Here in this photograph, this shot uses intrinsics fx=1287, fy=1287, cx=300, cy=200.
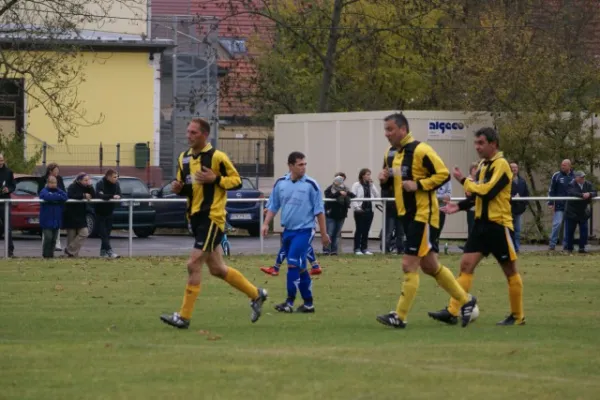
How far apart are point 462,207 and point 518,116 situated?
19618 millimetres

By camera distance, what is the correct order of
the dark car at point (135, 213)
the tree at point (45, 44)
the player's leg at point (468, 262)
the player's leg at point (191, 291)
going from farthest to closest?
1. the tree at point (45, 44)
2. the dark car at point (135, 213)
3. the player's leg at point (468, 262)
4. the player's leg at point (191, 291)

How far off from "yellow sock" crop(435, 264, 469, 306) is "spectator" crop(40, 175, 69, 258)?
1372 centimetres

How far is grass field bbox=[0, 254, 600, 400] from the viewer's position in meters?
8.66

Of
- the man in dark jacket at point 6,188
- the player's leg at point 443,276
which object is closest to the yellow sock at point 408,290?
the player's leg at point 443,276

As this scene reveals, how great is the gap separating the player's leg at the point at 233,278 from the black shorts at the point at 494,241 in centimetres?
216

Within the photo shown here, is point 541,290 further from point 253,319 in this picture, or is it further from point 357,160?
point 357,160

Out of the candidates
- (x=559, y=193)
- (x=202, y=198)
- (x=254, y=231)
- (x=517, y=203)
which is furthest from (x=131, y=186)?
(x=202, y=198)

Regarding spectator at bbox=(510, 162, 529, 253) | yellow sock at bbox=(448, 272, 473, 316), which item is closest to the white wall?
spectator at bbox=(510, 162, 529, 253)

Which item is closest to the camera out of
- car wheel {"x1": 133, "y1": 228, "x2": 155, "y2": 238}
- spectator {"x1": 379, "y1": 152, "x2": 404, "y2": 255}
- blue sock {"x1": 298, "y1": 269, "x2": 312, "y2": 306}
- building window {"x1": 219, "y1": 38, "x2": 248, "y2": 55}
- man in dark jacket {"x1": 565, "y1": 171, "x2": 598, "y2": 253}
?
blue sock {"x1": 298, "y1": 269, "x2": 312, "y2": 306}

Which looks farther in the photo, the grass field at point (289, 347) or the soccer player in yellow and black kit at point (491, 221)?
the soccer player in yellow and black kit at point (491, 221)

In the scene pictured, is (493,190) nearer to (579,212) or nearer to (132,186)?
(579,212)

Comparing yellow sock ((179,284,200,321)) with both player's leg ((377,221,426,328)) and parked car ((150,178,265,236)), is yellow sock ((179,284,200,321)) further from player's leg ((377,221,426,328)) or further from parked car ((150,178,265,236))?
parked car ((150,178,265,236))

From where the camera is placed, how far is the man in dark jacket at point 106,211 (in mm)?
25078

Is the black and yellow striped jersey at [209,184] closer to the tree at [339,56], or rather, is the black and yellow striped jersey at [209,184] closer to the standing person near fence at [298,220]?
the standing person near fence at [298,220]
